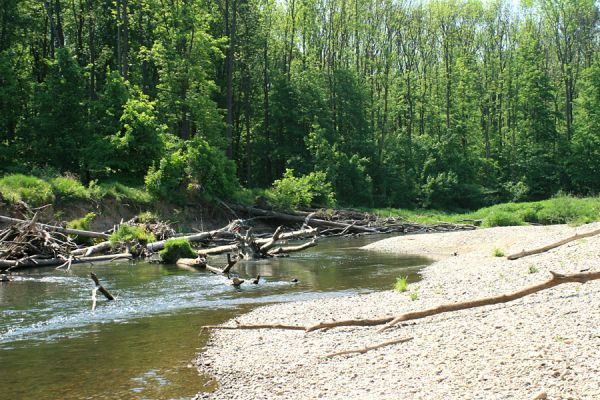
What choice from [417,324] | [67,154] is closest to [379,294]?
[417,324]

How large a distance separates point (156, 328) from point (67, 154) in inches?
1128

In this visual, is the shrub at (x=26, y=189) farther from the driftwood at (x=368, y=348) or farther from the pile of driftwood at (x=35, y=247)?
the driftwood at (x=368, y=348)

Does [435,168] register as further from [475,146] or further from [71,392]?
[71,392]

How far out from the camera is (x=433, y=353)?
8.89 m

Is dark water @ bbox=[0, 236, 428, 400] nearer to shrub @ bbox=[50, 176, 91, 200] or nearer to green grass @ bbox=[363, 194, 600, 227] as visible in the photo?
shrub @ bbox=[50, 176, 91, 200]

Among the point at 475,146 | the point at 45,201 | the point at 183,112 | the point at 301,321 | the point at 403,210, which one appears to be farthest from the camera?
the point at 475,146

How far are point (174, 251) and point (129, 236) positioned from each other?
3.26 metres

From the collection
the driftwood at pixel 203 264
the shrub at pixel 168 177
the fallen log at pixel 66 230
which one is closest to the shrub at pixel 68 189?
the shrub at pixel 168 177

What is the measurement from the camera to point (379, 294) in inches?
644

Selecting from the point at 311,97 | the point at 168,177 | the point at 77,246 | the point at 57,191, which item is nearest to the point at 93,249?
the point at 77,246

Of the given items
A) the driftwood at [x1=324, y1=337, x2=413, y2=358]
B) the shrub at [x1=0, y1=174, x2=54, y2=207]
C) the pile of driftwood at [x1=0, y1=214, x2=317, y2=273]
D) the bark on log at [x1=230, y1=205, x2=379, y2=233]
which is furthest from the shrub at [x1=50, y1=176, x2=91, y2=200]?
the driftwood at [x1=324, y1=337, x2=413, y2=358]

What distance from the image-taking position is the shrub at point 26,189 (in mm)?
29578

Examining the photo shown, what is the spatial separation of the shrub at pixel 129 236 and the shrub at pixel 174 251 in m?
2.55

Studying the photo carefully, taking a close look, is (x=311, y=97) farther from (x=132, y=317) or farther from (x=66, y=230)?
(x=132, y=317)
